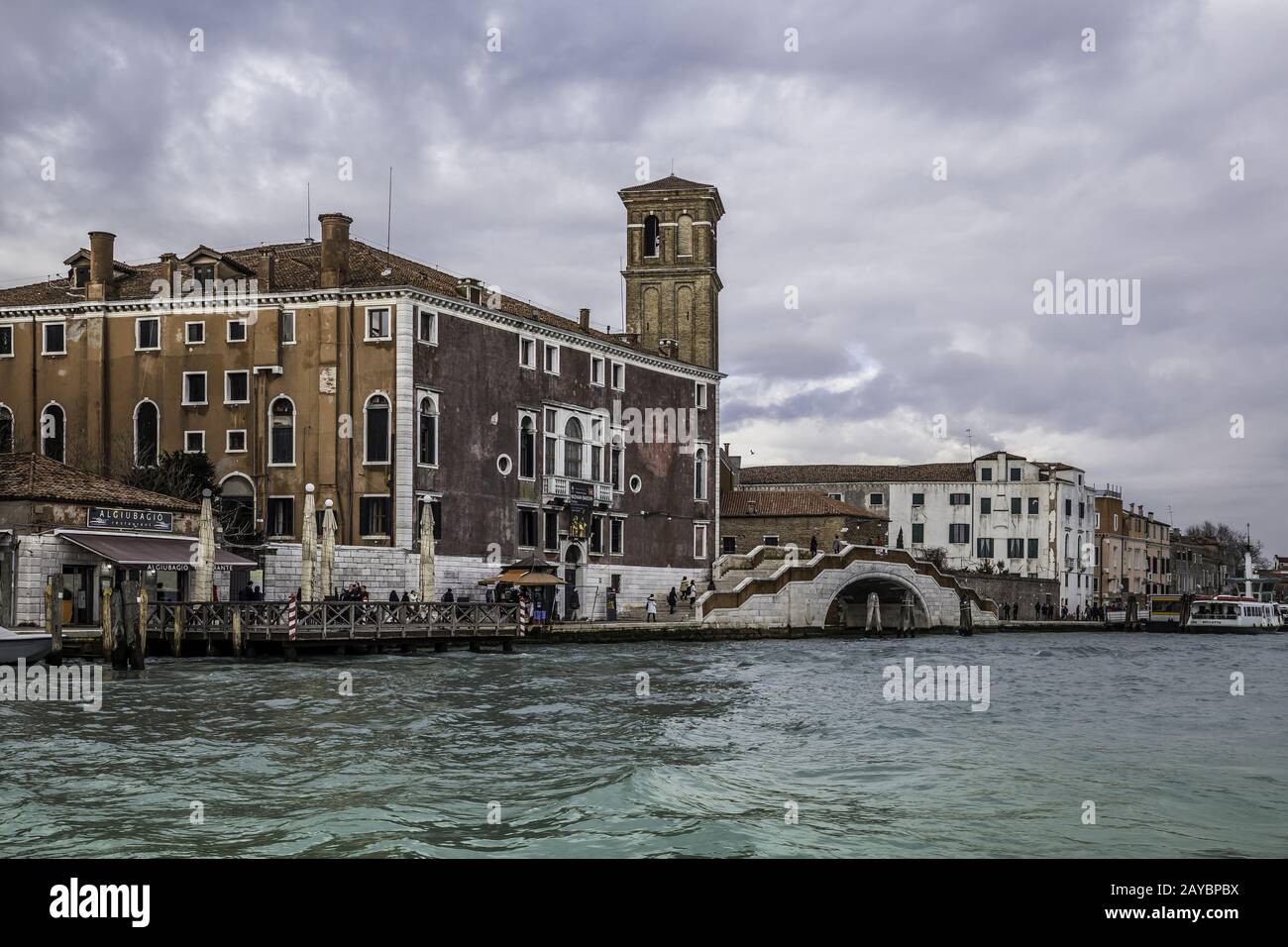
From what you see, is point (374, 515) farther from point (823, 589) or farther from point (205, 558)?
point (823, 589)

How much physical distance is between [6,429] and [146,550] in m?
12.2

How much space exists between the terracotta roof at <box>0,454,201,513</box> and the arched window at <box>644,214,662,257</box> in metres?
25.1

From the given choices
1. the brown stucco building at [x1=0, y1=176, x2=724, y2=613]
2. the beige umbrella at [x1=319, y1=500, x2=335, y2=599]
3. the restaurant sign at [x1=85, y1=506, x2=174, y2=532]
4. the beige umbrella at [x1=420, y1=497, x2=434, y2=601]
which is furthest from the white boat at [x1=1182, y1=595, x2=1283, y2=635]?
the restaurant sign at [x1=85, y1=506, x2=174, y2=532]

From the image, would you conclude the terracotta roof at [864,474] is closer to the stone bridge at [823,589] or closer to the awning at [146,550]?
the stone bridge at [823,589]

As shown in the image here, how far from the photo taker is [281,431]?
32219 mm

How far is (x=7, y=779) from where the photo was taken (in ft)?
35.0

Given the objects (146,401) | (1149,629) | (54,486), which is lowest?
(1149,629)

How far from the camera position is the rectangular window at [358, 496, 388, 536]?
31.6 m

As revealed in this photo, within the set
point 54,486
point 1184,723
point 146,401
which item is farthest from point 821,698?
point 146,401

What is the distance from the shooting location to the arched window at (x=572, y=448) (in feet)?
123

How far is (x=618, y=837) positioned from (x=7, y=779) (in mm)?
5273

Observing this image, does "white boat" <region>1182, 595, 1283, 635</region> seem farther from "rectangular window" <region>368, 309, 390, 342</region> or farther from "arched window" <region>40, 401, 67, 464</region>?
"arched window" <region>40, 401, 67, 464</region>

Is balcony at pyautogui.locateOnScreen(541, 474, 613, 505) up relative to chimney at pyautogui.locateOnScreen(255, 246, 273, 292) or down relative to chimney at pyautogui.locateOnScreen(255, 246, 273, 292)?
down
